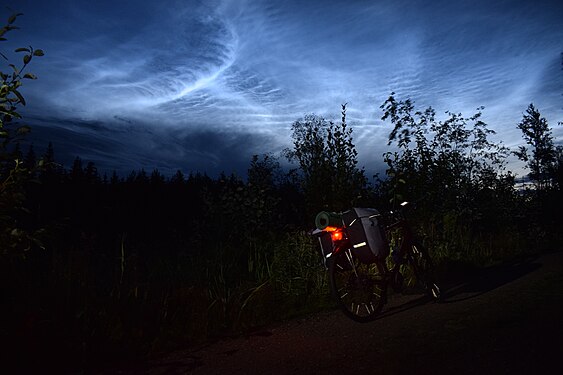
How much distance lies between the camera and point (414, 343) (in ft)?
13.3

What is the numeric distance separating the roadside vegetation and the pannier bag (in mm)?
1600

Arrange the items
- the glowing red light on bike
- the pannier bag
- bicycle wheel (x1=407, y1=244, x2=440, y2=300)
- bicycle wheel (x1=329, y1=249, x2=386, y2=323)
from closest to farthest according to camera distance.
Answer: the pannier bag, bicycle wheel (x1=329, y1=249, x2=386, y2=323), the glowing red light on bike, bicycle wheel (x1=407, y1=244, x2=440, y2=300)

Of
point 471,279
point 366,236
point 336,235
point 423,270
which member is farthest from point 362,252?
point 471,279

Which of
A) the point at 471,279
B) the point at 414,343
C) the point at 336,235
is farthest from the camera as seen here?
the point at 471,279

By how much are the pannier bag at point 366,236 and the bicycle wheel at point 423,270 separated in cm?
106

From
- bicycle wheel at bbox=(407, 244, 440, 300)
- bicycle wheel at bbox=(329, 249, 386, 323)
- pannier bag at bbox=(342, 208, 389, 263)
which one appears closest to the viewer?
pannier bag at bbox=(342, 208, 389, 263)

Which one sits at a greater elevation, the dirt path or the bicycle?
the bicycle

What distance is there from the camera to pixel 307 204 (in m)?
8.76

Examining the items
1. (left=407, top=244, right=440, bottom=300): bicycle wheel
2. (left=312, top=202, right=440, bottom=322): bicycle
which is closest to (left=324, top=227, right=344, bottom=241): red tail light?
(left=312, top=202, right=440, bottom=322): bicycle

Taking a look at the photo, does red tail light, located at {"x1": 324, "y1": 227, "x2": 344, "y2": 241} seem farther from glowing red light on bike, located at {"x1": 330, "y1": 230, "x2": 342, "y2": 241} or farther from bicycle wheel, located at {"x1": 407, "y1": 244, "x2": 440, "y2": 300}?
bicycle wheel, located at {"x1": 407, "y1": 244, "x2": 440, "y2": 300}

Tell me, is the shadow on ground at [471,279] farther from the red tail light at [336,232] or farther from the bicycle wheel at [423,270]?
the red tail light at [336,232]

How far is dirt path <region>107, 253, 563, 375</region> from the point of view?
135 inches

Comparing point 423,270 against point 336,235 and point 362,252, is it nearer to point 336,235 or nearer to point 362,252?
point 362,252

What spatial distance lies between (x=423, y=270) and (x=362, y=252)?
1541mm
